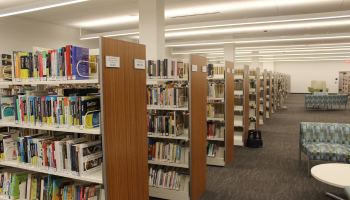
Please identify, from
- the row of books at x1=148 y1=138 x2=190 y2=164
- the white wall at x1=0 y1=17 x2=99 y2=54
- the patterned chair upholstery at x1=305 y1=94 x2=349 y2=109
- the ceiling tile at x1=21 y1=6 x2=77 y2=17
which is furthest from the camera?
the patterned chair upholstery at x1=305 y1=94 x2=349 y2=109

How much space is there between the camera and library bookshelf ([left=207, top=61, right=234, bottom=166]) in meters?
4.98

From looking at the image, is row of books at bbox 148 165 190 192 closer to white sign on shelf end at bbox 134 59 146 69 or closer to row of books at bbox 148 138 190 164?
row of books at bbox 148 138 190 164

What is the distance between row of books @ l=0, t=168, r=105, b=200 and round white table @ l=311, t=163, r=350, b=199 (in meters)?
2.51

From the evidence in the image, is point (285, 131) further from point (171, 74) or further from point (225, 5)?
point (171, 74)

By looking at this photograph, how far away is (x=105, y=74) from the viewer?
2137 millimetres

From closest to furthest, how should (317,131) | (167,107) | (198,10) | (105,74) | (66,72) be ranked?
(105,74)
(66,72)
(167,107)
(317,131)
(198,10)

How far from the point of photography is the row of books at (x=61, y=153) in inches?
90.7

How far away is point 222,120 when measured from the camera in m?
5.26

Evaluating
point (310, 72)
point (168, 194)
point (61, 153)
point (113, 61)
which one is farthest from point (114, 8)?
point (310, 72)

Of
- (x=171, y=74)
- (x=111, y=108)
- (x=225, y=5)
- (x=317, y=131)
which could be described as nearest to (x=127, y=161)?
(x=111, y=108)

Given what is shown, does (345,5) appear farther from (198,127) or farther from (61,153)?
(61,153)

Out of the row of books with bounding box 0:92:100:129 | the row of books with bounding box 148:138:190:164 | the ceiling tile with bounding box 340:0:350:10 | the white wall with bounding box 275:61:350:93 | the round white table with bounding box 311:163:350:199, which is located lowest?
the round white table with bounding box 311:163:350:199

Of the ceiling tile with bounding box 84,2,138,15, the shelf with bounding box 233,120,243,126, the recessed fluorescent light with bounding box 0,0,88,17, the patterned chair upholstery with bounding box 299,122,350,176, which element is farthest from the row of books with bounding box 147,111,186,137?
the ceiling tile with bounding box 84,2,138,15

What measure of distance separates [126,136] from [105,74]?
2.09 ft
